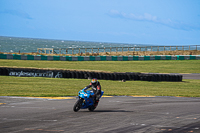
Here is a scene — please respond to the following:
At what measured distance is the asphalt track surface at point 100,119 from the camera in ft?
28.7

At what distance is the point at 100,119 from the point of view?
1040cm

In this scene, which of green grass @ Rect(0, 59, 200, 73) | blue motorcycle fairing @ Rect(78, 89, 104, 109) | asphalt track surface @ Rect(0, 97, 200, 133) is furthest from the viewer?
green grass @ Rect(0, 59, 200, 73)

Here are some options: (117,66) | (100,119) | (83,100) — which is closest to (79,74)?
(117,66)

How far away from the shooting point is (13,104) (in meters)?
13.5

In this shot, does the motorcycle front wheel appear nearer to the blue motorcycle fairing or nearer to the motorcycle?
the motorcycle

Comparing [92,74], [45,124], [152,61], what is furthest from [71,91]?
[152,61]

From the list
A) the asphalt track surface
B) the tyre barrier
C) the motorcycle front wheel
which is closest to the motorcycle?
the motorcycle front wheel

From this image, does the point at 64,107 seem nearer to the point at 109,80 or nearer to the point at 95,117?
the point at 95,117

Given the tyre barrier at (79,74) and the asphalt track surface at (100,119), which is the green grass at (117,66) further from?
the asphalt track surface at (100,119)

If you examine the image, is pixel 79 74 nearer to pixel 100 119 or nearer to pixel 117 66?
pixel 117 66

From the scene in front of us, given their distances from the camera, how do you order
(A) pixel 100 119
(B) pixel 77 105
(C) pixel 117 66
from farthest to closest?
(C) pixel 117 66, (B) pixel 77 105, (A) pixel 100 119

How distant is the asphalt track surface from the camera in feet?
28.7

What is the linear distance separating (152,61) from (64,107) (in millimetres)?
35447

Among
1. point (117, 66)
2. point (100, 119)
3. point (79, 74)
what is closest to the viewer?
point (100, 119)
